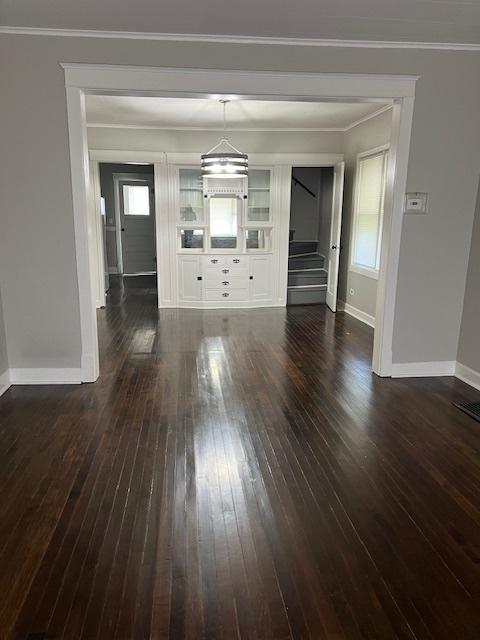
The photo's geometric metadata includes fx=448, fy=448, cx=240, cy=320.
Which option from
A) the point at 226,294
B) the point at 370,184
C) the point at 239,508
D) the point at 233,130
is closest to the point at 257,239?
the point at 226,294

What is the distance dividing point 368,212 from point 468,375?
→ 9.60 ft

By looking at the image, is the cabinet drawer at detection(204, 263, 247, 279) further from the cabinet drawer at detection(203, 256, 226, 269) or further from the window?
the window

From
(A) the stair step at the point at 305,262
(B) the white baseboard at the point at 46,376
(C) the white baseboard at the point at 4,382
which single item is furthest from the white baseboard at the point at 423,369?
(A) the stair step at the point at 305,262

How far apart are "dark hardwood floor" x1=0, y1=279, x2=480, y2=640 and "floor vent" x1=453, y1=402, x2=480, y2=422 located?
67mm

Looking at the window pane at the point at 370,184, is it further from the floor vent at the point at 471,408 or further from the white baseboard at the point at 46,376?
the white baseboard at the point at 46,376

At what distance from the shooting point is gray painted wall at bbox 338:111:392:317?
5781 mm

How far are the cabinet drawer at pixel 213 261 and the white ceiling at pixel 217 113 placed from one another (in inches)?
75.9

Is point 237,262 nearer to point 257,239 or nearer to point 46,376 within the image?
point 257,239

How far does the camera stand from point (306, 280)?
7.61 metres

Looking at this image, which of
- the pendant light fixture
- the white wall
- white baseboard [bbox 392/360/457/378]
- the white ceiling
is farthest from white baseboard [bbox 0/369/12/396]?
the white wall

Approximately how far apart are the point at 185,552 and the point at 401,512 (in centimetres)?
110

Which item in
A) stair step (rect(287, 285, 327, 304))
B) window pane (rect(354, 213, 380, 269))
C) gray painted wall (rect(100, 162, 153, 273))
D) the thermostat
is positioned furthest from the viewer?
gray painted wall (rect(100, 162, 153, 273))

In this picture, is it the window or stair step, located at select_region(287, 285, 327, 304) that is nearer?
the window

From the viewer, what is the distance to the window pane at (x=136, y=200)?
34.7 feet
